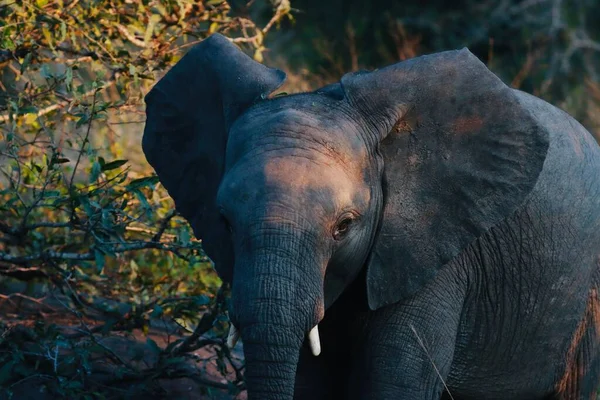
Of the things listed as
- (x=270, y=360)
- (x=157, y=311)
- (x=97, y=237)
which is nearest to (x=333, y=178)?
(x=270, y=360)

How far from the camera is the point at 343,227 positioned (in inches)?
156

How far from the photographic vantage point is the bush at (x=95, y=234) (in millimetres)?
5195

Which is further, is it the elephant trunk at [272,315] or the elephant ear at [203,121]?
the elephant ear at [203,121]

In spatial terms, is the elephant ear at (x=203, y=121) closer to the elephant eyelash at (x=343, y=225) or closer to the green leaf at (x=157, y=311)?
the elephant eyelash at (x=343, y=225)

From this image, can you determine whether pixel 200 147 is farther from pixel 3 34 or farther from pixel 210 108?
pixel 3 34

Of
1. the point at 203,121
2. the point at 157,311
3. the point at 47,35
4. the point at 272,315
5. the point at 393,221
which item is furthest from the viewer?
the point at 47,35

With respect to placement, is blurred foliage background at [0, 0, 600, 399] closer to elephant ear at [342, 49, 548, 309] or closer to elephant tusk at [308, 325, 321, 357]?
elephant ear at [342, 49, 548, 309]

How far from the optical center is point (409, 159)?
13.9 ft

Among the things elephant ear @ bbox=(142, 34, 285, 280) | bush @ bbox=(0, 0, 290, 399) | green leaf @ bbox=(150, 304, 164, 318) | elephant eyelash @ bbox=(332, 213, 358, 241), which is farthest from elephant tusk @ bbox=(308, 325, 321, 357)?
green leaf @ bbox=(150, 304, 164, 318)

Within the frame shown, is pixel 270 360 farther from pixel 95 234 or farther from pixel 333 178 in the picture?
pixel 95 234

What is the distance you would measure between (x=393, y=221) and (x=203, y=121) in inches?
32.9

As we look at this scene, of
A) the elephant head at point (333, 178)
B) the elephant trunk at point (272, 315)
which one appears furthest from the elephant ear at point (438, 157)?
the elephant trunk at point (272, 315)

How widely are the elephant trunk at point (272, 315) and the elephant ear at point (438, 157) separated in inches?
19.7

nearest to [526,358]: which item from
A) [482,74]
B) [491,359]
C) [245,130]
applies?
[491,359]
